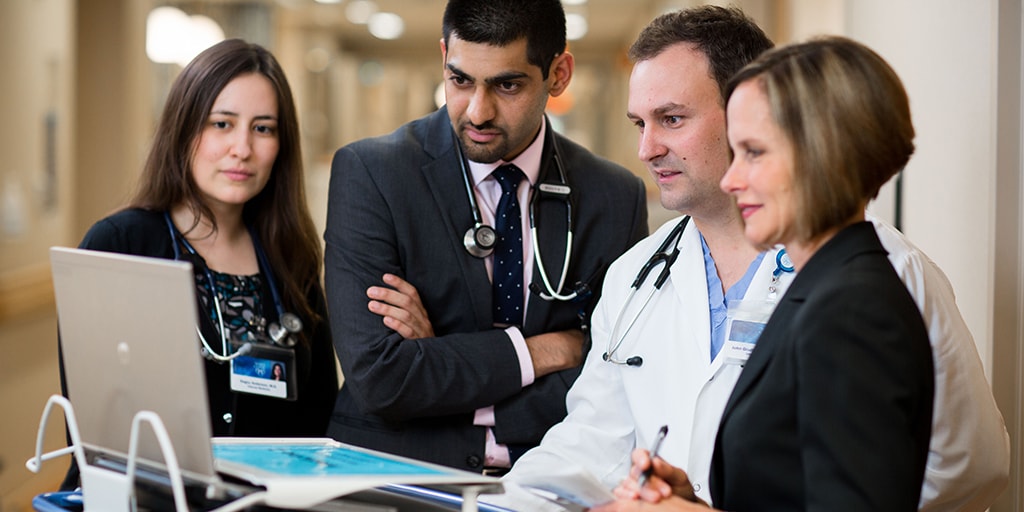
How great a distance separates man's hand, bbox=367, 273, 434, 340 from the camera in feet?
7.07

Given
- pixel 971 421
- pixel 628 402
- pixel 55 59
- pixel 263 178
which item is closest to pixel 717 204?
pixel 628 402

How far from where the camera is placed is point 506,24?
7.11 feet

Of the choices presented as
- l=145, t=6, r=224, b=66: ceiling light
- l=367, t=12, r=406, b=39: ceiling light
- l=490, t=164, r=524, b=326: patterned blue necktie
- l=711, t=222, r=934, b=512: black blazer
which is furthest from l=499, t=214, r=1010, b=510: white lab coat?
l=367, t=12, r=406, b=39: ceiling light

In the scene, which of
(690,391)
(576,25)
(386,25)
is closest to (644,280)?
(690,391)

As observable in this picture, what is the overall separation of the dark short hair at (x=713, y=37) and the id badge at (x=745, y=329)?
432 mm

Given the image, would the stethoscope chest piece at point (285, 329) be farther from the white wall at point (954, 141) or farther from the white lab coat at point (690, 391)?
the white wall at point (954, 141)

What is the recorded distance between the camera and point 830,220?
48.3 inches

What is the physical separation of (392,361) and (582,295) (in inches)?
17.6

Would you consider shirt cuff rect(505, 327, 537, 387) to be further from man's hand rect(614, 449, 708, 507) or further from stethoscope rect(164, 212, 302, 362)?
man's hand rect(614, 449, 708, 507)

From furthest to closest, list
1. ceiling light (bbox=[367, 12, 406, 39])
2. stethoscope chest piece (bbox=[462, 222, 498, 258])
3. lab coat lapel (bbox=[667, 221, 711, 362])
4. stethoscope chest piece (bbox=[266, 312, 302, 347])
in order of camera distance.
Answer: ceiling light (bbox=[367, 12, 406, 39])
stethoscope chest piece (bbox=[266, 312, 302, 347])
stethoscope chest piece (bbox=[462, 222, 498, 258])
lab coat lapel (bbox=[667, 221, 711, 362])

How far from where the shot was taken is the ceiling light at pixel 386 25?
40.9 ft

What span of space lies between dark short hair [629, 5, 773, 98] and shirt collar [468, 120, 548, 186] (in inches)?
15.6

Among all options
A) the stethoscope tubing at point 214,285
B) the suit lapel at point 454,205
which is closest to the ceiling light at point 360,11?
the stethoscope tubing at point 214,285

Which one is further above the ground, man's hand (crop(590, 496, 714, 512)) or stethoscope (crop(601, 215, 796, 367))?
stethoscope (crop(601, 215, 796, 367))
